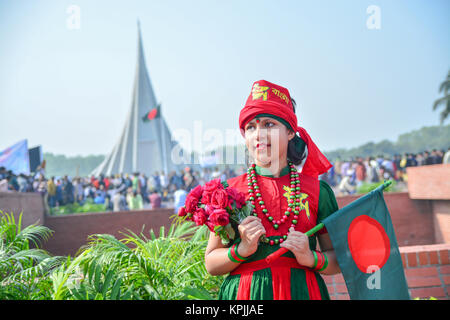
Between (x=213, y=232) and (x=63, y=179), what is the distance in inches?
584

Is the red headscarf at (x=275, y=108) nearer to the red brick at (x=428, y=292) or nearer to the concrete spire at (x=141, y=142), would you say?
the red brick at (x=428, y=292)

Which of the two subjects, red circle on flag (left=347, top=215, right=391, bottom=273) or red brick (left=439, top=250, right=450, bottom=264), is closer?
red circle on flag (left=347, top=215, right=391, bottom=273)

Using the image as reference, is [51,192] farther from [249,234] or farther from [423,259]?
[249,234]

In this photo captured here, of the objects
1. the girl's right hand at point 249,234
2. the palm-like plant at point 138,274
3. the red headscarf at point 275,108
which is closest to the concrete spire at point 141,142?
the palm-like plant at point 138,274

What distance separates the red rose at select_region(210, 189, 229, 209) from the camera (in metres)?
1.68

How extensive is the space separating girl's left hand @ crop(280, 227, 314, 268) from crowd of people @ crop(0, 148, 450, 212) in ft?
34.2

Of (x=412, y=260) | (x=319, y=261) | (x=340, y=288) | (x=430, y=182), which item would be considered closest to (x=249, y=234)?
(x=319, y=261)

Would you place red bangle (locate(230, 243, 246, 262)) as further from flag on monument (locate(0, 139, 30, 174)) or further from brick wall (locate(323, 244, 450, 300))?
flag on monument (locate(0, 139, 30, 174))

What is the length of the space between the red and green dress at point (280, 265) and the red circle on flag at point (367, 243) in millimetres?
131

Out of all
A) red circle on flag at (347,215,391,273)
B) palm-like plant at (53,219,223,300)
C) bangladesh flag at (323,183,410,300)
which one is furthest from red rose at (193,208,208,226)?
palm-like plant at (53,219,223,300)

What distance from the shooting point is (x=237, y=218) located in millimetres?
1760

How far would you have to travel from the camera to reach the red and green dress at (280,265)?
1743mm
